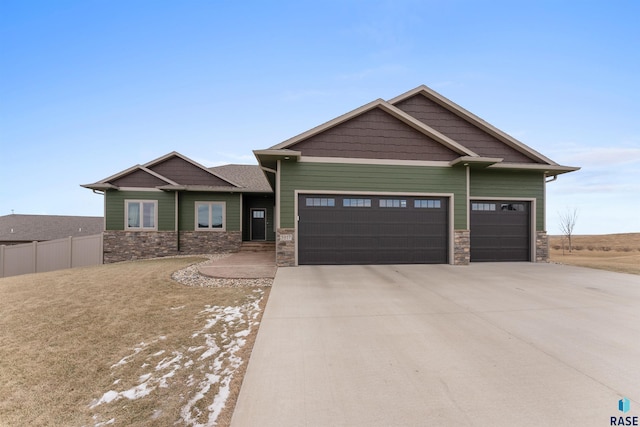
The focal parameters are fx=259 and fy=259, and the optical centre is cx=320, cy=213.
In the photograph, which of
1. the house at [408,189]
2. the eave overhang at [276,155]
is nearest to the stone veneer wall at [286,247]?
the house at [408,189]

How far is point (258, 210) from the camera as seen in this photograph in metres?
15.9

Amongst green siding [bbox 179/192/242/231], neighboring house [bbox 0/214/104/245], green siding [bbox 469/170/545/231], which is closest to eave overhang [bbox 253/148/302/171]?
green siding [bbox 179/192/242/231]

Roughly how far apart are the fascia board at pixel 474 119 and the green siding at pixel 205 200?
376 inches

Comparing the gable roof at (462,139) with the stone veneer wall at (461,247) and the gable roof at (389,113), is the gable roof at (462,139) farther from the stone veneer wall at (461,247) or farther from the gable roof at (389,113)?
the stone veneer wall at (461,247)

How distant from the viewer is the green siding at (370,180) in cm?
884

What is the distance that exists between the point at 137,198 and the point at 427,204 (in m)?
14.0

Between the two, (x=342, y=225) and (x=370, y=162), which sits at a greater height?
(x=370, y=162)

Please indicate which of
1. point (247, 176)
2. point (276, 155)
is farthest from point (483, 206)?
point (247, 176)

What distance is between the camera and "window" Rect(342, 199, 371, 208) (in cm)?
912

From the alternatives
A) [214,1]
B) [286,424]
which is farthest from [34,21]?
[286,424]

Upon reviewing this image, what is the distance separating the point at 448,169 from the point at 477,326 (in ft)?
22.2

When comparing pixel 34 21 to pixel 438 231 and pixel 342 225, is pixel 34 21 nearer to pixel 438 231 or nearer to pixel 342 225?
pixel 342 225

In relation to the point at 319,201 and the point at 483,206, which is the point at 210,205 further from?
the point at 483,206

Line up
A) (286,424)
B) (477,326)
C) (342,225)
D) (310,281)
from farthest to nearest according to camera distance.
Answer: (342,225)
(310,281)
(477,326)
(286,424)
